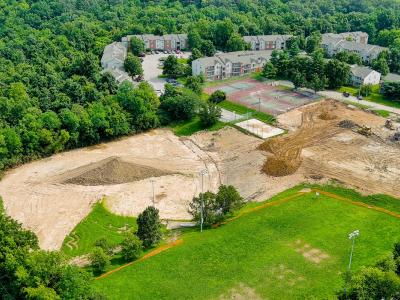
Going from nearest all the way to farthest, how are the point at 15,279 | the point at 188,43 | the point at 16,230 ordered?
the point at 15,279
the point at 16,230
the point at 188,43

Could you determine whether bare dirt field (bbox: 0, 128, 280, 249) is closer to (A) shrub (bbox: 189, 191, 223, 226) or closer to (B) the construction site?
(B) the construction site

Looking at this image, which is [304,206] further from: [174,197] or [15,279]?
[15,279]

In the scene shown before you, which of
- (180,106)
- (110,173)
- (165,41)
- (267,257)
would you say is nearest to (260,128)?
(180,106)

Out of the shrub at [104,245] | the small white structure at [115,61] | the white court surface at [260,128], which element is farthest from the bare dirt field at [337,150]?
the small white structure at [115,61]

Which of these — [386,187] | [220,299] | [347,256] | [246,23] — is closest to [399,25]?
[246,23]

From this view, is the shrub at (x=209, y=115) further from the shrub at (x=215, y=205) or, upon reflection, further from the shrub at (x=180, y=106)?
the shrub at (x=215, y=205)

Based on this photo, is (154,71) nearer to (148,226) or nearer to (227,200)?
(227,200)

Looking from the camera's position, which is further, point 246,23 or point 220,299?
point 246,23
